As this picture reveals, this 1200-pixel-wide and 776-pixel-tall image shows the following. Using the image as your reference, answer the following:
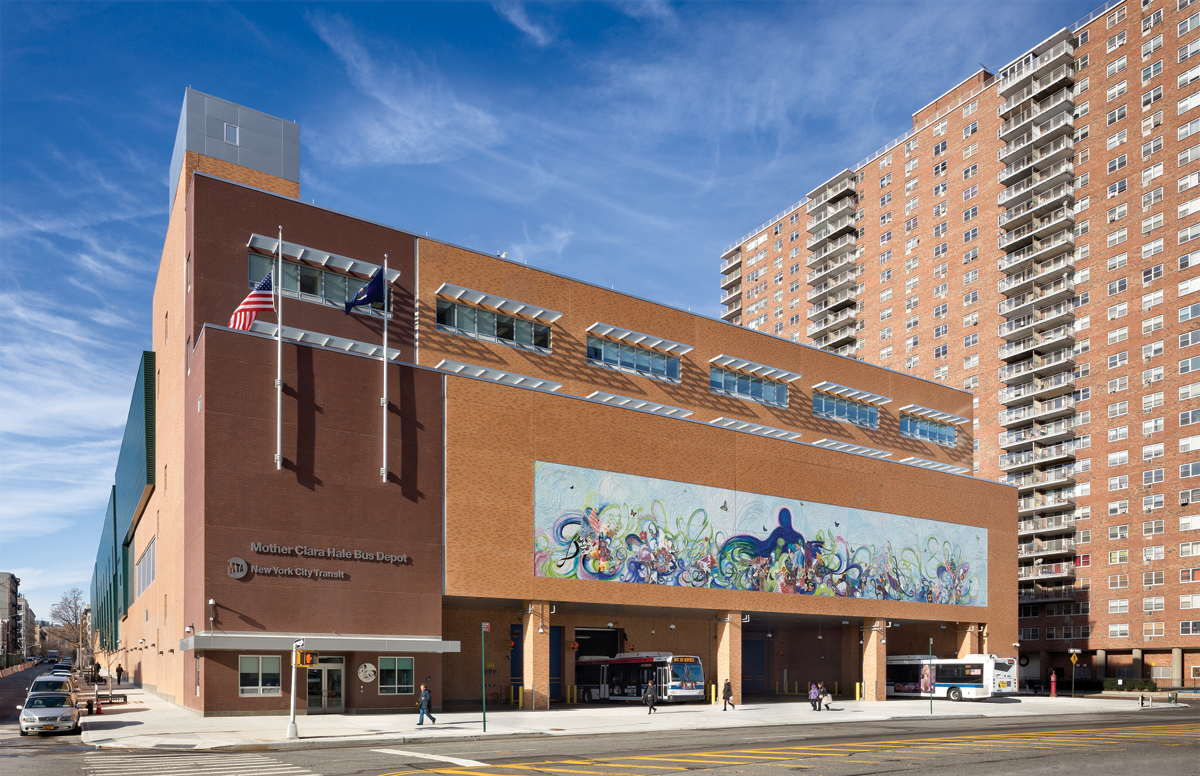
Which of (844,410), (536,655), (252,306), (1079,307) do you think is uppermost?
(1079,307)

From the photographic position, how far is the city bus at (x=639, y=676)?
54094mm

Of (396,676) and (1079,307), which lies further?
(1079,307)

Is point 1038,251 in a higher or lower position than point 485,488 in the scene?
higher

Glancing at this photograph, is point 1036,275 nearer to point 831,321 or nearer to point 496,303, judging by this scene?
point 831,321

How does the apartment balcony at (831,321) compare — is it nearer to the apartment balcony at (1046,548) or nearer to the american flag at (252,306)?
the apartment balcony at (1046,548)

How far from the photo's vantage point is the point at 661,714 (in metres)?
47.9

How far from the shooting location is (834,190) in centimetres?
13238

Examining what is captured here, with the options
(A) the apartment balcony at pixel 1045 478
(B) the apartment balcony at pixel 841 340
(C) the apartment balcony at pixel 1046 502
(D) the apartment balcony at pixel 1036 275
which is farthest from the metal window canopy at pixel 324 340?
(B) the apartment balcony at pixel 841 340

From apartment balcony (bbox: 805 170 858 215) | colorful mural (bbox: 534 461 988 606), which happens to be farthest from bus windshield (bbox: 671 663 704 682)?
apartment balcony (bbox: 805 170 858 215)

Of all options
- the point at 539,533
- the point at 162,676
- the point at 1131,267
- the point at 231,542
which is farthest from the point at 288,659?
the point at 1131,267

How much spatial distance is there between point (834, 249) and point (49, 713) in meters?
113

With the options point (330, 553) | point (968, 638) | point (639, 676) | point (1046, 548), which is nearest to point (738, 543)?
point (639, 676)

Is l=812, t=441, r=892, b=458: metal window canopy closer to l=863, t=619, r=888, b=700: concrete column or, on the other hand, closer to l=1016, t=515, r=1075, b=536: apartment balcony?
l=863, t=619, r=888, b=700: concrete column

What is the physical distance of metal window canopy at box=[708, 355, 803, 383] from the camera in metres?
66.6
